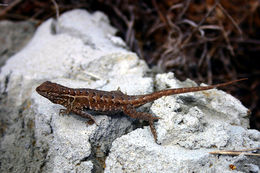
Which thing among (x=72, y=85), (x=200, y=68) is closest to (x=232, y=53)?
(x=200, y=68)

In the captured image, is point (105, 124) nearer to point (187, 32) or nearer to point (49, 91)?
point (49, 91)

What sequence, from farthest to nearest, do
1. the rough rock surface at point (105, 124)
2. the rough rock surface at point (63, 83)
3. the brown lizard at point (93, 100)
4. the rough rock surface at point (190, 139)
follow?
1. the brown lizard at point (93, 100)
2. the rough rock surface at point (63, 83)
3. the rough rock surface at point (105, 124)
4. the rough rock surface at point (190, 139)

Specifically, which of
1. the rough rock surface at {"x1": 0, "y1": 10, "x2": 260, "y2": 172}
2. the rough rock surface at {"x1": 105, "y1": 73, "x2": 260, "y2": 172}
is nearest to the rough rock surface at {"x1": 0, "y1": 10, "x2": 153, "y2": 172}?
the rough rock surface at {"x1": 0, "y1": 10, "x2": 260, "y2": 172}

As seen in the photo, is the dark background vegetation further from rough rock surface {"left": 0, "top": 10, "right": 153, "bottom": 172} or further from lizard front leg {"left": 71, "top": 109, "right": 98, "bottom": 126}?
lizard front leg {"left": 71, "top": 109, "right": 98, "bottom": 126}

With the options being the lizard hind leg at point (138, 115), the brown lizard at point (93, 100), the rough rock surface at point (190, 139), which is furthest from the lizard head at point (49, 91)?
the rough rock surface at point (190, 139)

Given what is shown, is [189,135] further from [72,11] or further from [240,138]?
[72,11]

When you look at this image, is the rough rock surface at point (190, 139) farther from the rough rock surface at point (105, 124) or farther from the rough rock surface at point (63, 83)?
the rough rock surface at point (63, 83)
